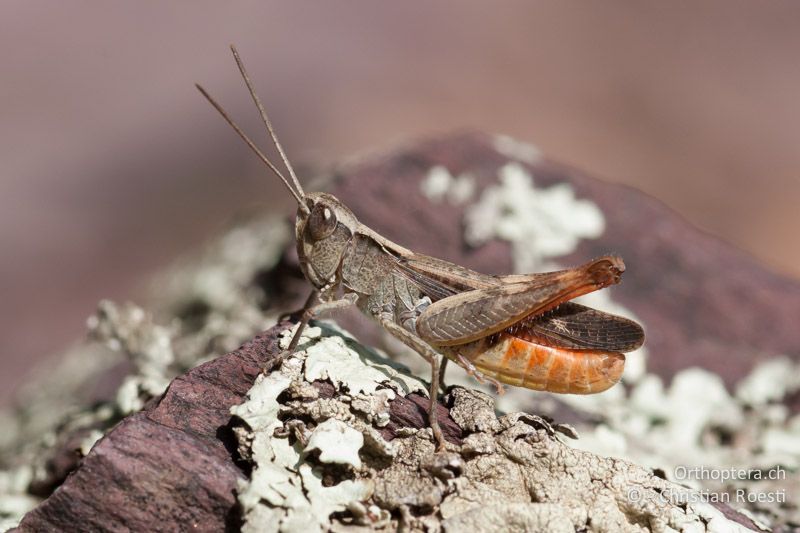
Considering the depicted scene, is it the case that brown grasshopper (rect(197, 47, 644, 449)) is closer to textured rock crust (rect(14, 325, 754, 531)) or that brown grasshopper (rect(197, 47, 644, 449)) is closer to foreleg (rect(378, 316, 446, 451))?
foreleg (rect(378, 316, 446, 451))

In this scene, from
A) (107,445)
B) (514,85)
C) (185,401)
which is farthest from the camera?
(514,85)

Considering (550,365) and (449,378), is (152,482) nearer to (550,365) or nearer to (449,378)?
(550,365)

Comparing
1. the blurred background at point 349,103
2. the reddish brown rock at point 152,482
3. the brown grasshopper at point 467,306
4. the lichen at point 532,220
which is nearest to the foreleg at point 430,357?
the brown grasshopper at point 467,306

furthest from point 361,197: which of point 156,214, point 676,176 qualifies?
point 676,176

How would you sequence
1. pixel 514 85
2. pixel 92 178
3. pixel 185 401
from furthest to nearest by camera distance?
pixel 514 85 < pixel 92 178 < pixel 185 401

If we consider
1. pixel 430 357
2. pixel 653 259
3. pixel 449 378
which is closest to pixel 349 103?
pixel 653 259

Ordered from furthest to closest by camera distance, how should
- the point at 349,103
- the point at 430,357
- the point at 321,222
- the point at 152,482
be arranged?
the point at 349,103
the point at 321,222
the point at 430,357
the point at 152,482

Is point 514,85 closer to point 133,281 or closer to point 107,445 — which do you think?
point 133,281
